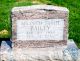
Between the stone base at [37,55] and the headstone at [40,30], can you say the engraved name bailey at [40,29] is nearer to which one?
the headstone at [40,30]

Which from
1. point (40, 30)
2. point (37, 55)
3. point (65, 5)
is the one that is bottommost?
point (65, 5)

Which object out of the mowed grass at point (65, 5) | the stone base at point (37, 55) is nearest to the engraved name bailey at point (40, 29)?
the stone base at point (37, 55)

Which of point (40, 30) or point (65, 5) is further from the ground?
point (40, 30)

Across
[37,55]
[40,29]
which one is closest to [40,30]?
[40,29]

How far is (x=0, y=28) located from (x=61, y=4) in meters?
3.26

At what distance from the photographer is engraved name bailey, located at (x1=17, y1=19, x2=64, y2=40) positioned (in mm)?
6820

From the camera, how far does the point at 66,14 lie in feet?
22.2

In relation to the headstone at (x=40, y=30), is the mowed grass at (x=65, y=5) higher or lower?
lower

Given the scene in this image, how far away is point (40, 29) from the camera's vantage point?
22.6ft

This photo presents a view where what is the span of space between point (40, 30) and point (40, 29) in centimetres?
2

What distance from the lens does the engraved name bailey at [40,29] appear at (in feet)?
22.4

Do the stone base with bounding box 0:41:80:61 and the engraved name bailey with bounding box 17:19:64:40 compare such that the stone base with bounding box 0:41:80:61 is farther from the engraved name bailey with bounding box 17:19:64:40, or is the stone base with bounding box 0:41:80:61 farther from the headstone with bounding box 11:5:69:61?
the engraved name bailey with bounding box 17:19:64:40

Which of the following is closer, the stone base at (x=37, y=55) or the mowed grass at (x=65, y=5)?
the stone base at (x=37, y=55)

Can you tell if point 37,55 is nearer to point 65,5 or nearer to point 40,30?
point 40,30
